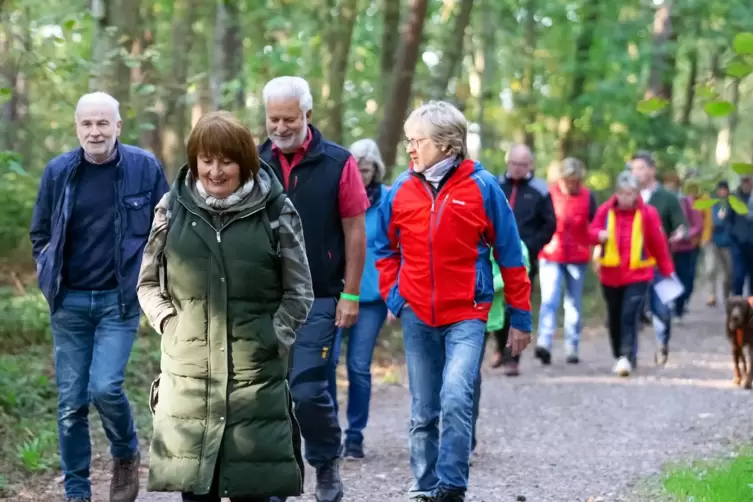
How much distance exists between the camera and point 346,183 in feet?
22.0

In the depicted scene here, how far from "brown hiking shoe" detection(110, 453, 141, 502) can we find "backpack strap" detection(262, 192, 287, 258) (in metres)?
2.37

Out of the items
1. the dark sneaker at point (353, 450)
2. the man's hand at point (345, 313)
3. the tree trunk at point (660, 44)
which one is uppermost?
the tree trunk at point (660, 44)

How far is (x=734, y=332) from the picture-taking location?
12547 mm

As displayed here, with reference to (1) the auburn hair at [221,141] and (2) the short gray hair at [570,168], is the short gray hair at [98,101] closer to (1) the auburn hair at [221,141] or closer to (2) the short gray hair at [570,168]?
(1) the auburn hair at [221,141]

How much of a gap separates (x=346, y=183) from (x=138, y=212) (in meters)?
1.20

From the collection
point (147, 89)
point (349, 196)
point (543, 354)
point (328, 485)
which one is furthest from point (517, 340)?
point (543, 354)

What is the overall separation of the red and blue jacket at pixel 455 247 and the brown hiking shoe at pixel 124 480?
179 cm

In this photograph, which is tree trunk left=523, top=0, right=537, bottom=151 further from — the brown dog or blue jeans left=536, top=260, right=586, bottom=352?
the brown dog

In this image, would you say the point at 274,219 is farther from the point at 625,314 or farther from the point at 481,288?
the point at 625,314

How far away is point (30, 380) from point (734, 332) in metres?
7.15

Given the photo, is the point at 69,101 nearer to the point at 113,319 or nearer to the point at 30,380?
the point at 30,380

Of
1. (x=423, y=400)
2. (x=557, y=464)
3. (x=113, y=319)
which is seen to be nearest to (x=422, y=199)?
(x=423, y=400)

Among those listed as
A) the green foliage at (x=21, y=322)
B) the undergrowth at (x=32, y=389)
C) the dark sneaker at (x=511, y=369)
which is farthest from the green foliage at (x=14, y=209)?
the dark sneaker at (x=511, y=369)

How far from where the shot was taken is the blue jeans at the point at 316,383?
6535 mm
